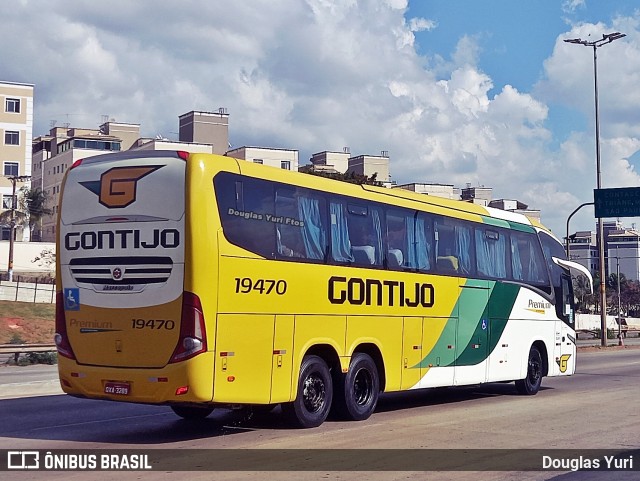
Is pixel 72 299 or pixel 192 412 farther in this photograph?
pixel 192 412

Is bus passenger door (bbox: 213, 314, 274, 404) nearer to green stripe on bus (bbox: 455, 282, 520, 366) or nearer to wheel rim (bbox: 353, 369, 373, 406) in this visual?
wheel rim (bbox: 353, 369, 373, 406)

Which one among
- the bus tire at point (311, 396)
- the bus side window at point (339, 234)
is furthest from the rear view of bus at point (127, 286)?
the bus side window at point (339, 234)

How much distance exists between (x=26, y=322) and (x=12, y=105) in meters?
41.8

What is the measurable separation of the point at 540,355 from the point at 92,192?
38.5 feet

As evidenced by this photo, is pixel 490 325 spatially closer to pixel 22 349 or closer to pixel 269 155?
pixel 22 349

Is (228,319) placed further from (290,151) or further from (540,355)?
(290,151)

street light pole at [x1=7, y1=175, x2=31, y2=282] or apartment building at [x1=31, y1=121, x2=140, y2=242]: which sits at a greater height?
apartment building at [x1=31, y1=121, x2=140, y2=242]

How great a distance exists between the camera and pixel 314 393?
45.4ft

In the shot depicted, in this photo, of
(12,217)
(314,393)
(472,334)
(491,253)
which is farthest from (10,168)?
(314,393)

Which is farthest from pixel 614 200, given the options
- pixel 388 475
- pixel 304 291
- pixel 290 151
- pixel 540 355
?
pixel 290 151

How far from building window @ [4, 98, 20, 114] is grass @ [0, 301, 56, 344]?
33.8 m

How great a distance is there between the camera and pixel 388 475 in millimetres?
10008

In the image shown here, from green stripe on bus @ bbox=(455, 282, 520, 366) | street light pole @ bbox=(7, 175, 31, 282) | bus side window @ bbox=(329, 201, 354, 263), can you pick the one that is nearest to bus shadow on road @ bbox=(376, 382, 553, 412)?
green stripe on bus @ bbox=(455, 282, 520, 366)

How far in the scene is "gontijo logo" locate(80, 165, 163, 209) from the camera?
1234 cm
